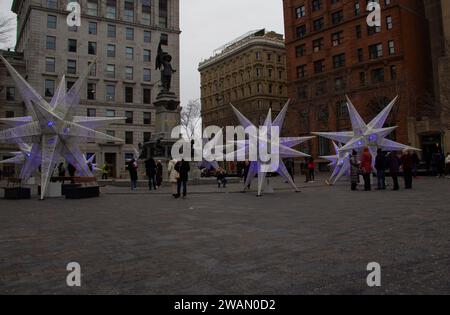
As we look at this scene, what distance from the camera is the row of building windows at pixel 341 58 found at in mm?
48562

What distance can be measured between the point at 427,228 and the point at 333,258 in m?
3.17

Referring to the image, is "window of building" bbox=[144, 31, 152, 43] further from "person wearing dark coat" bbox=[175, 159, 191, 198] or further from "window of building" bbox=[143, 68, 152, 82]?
"person wearing dark coat" bbox=[175, 159, 191, 198]

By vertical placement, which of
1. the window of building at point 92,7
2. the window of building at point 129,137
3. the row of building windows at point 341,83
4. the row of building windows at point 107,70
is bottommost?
the window of building at point 129,137

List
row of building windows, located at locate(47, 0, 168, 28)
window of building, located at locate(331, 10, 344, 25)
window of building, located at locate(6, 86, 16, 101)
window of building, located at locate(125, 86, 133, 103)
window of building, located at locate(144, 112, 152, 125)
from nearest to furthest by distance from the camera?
window of building, located at locate(331, 10, 344, 25) → window of building, located at locate(6, 86, 16, 101) → row of building windows, located at locate(47, 0, 168, 28) → window of building, located at locate(125, 86, 133, 103) → window of building, located at locate(144, 112, 152, 125)

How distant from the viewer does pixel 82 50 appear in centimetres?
5906

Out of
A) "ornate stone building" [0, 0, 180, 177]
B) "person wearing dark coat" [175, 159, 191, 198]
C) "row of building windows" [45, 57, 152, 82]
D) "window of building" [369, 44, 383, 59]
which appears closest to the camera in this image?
"person wearing dark coat" [175, 159, 191, 198]

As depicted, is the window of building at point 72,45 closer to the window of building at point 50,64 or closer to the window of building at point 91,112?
the window of building at point 50,64

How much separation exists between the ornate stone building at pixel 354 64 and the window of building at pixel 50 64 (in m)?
38.3

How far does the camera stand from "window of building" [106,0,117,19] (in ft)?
203

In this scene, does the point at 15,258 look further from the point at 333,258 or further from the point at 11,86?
the point at 11,86

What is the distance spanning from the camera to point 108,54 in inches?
2409

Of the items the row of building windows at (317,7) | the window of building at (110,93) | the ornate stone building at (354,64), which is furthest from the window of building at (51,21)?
the row of building windows at (317,7)

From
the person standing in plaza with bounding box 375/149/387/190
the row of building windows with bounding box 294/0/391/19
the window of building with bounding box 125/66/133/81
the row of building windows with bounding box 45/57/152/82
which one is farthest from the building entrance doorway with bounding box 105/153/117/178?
the person standing in plaza with bounding box 375/149/387/190
